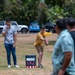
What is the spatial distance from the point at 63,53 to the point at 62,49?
0.24 ft

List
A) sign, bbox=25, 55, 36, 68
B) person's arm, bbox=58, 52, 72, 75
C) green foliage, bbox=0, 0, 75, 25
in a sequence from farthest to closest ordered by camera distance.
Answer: green foliage, bbox=0, 0, 75, 25
sign, bbox=25, 55, 36, 68
person's arm, bbox=58, 52, 72, 75

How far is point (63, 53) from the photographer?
5809mm

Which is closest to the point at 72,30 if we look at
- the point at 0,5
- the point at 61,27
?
the point at 61,27

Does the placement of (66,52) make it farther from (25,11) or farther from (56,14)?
(25,11)

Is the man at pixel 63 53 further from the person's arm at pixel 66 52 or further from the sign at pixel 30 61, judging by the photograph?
the sign at pixel 30 61

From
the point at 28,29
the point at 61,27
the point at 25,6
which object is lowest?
the point at 28,29

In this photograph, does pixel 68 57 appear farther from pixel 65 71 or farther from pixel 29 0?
pixel 29 0

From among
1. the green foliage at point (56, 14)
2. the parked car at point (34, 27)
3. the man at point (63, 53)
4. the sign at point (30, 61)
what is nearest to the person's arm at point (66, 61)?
the man at point (63, 53)

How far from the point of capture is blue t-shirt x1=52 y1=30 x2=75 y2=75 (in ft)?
18.9

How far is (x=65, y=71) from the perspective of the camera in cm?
580

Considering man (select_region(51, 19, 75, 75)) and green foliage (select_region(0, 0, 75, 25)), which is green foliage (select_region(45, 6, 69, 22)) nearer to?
man (select_region(51, 19, 75, 75))

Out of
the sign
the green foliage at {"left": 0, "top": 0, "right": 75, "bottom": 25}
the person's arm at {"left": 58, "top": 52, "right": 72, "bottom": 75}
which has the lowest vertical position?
the green foliage at {"left": 0, "top": 0, "right": 75, "bottom": 25}

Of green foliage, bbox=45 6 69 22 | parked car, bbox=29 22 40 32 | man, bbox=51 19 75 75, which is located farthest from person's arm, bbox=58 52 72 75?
parked car, bbox=29 22 40 32

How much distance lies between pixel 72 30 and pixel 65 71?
→ 75 cm
